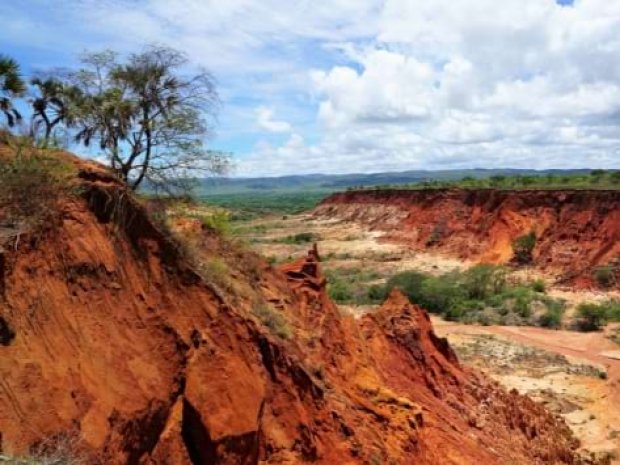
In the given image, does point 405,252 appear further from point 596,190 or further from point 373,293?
point 373,293

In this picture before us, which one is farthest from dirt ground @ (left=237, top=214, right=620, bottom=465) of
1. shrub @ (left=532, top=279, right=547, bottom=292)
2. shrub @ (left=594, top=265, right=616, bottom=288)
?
shrub @ (left=594, top=265, right=616, bottom=288)

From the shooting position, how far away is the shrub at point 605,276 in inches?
1537

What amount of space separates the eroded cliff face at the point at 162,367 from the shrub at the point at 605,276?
30.5m

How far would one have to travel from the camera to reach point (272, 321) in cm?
1037

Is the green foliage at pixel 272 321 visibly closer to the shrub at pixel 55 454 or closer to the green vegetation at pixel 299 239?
the shrub at pixel 55 454

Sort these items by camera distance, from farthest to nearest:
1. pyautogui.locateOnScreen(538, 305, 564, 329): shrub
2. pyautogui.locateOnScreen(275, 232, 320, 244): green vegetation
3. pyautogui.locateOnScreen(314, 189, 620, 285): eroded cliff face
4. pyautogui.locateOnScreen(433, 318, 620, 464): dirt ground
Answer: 1. pyautogui.locateOnScreen(275, 232, 320, 244): green vegetation
2. pyautogui.locateOnScreen(314, 189, 620, 285): eroded cliff face
3. pyautogui.locateOnScreen(538, 305, 564, 329): shrub
4. pyautogui.locateOnScreen(433, 318, 620, 464): dirt ground

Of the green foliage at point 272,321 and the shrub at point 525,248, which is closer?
the green foliage at point 272,321

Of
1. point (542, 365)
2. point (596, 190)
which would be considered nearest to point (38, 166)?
point (542, 365)

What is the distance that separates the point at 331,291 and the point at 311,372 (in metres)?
29.7

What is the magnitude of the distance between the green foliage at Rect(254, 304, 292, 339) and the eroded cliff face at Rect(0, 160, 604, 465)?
0.07 metres

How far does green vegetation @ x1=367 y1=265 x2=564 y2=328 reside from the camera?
3384 cm

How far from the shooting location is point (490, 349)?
27.2 meters

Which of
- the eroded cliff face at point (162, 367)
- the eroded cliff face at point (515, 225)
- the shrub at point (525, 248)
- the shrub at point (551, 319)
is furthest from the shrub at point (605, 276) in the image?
the eroded cliff face at point (162, 367)

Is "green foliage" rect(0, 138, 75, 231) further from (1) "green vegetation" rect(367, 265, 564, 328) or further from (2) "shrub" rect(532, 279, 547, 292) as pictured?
(2) "shrub" rect(532, 279, 547, 292)
